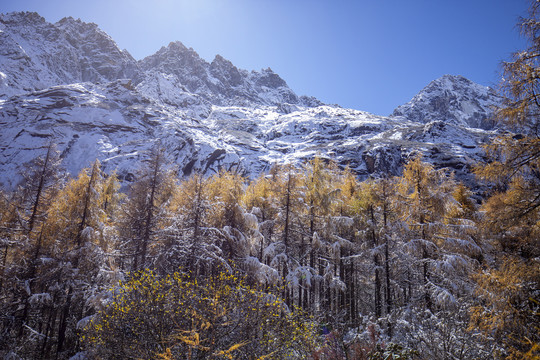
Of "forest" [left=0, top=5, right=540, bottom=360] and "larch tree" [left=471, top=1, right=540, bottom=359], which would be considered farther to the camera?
"forest" [left=0, top=5, right=540, bottom=360]

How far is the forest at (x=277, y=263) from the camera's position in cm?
609

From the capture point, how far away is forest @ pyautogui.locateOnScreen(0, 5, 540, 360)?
6.09 m

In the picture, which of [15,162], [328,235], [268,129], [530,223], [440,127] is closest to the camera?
[530,223]

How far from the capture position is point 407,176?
49.8 feet

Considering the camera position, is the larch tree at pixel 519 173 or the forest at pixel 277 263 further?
the forest at pixel 277 263

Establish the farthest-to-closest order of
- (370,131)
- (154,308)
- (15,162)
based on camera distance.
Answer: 1. (370,131)
2. (15,162)
3. (154,308)

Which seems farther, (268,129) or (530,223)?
(268,129)

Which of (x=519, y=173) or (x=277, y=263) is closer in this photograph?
(x=519, y=173)

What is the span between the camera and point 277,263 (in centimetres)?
Result: 1505

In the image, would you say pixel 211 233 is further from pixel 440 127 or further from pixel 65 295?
pixel 440 127

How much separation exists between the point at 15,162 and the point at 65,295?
94697mm

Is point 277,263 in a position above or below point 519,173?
below

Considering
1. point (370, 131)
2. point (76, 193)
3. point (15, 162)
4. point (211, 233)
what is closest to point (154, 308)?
point (211, 233)

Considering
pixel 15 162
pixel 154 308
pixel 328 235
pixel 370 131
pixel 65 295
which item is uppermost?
pixel 370 131
